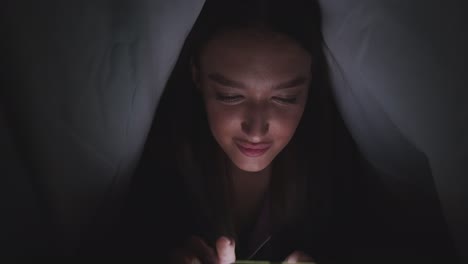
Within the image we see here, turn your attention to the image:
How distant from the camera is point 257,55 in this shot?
1.07m

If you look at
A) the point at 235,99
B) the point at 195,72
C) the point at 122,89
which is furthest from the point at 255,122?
the point at 122,89

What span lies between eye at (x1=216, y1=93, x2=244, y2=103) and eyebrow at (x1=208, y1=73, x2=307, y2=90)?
0.03 meters

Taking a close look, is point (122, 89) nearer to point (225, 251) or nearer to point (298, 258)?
point (225, 251)

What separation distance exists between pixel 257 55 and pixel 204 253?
494mm

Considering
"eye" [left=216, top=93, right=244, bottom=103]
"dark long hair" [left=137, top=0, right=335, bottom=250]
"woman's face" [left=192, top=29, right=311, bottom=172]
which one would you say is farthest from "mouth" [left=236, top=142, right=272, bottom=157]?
"dark long hair" [left=137, top=0, right=335, bottom=250]

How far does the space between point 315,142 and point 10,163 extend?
850 millimetres

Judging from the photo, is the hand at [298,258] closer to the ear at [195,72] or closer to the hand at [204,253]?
the hand at [204,253]

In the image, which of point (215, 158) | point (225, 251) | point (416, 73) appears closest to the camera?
point (416, 73)

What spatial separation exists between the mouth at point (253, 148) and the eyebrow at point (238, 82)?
16 cm

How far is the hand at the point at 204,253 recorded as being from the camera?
1.05m

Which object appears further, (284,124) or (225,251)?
(284,124)

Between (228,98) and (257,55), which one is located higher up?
(257,55)

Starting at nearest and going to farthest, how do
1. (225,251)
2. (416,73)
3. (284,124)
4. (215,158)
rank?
(416,73) → (225,251) → (284,124) → (215,158)

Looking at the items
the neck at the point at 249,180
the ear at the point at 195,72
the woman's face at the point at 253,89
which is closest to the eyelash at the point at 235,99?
the woman's face at the point at 253,89
